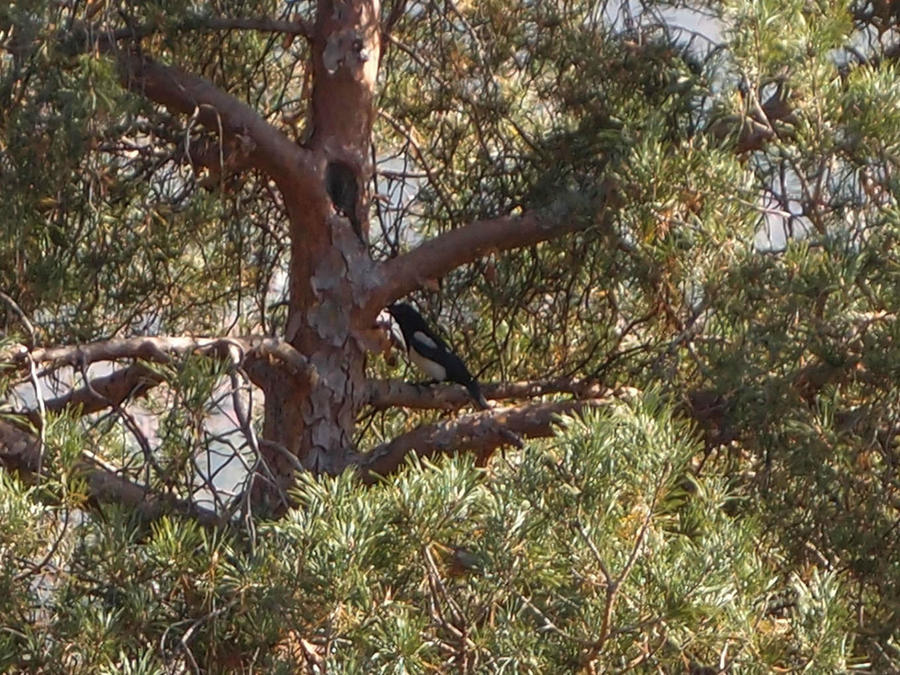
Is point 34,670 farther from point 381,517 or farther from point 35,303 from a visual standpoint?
point 35,303

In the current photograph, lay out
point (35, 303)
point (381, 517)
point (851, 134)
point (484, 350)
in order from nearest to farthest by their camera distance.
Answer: point (381, 517)
point (851, 134)
point (35, 303)
point (484, 350)

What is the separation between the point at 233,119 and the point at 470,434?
0.99 meters

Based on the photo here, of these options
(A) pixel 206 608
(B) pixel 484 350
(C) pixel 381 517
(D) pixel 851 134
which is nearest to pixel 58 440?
(A) pixel 206 608

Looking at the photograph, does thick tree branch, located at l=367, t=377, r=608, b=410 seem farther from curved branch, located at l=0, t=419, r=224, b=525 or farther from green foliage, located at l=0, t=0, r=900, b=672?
curved branch, located at l=0, t=419, r=224, b=525

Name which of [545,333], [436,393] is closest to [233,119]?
[436,393]

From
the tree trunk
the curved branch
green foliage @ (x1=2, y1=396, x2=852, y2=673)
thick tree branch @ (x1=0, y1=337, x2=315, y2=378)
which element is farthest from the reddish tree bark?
green foliage @ (x1=2, y1=396, x2=852, y2=673)

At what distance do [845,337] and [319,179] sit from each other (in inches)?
70.0

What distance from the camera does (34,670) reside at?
207cm

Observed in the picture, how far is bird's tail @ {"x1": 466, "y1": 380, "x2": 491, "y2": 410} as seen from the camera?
4000 mm

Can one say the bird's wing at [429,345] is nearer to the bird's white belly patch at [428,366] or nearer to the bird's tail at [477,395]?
the bird's white belly patch at [428,366]

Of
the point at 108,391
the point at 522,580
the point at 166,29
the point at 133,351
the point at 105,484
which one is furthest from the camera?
the point at 108,391

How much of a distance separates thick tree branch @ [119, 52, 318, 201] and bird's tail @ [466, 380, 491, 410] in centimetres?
69

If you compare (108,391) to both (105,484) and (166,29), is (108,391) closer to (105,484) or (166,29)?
(105,484)

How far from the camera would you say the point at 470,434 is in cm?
358
